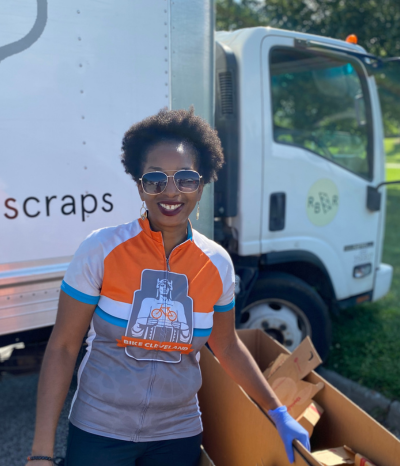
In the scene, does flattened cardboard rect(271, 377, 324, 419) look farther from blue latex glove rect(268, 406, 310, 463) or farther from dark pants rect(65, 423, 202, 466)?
dark pants rect(65, 423, 202, 466)

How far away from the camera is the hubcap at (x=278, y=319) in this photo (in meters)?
3.36

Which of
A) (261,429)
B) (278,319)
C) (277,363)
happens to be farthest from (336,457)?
(278,319)

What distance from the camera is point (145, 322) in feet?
5.00

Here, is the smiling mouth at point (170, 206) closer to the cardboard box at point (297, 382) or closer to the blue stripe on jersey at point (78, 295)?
the blue stripe on jersey at point (78, 295)

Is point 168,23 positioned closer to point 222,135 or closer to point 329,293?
point 222,135

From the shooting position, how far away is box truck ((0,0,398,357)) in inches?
78.3

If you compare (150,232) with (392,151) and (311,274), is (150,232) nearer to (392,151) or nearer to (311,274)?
(311,274)

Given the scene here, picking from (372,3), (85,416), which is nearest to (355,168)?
(85,416)

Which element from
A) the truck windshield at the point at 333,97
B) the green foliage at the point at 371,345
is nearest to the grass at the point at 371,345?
the green foliage at the point at 371,345

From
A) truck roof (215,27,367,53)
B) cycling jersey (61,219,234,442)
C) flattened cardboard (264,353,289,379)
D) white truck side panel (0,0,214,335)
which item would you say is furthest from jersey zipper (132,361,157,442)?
truck roof (215,27,367,53)

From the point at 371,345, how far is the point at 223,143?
2.27 meters

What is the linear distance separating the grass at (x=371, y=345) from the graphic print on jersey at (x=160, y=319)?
7.69ft

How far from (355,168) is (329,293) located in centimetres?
102

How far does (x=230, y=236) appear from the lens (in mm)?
3139
